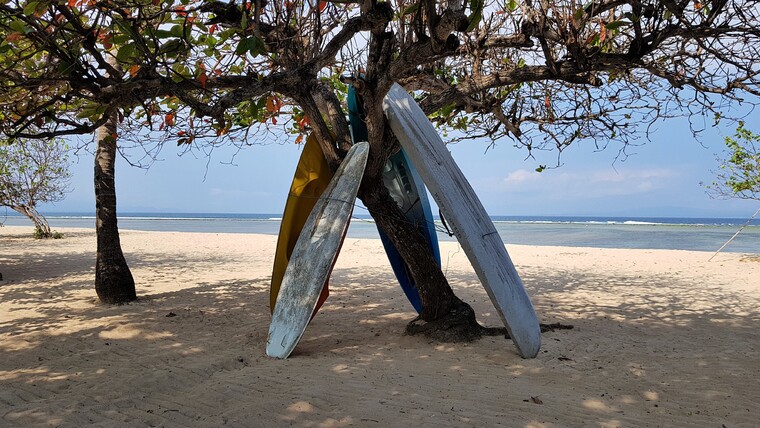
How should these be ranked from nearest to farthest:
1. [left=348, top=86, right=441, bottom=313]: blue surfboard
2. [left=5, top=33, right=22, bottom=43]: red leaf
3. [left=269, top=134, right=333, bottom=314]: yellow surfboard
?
[left=5, top=33, right=22, bottom=43]: red leaf
[left=269, top=134, right=333, bottom=314]: yellow surfboard
[left=348, top=86, right=441, bottom=313]: blue surfboard

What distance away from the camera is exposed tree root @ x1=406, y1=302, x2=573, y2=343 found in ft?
14.5

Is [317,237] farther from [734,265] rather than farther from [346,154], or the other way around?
[734,265]

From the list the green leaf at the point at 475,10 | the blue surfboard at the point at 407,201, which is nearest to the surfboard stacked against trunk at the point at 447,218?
the blue surfboard at the point at 407,201

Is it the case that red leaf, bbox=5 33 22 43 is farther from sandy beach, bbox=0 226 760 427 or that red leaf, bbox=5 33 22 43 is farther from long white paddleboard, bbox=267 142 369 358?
long white paddleboard, bbox=267 142 369 358

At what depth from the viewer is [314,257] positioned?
3.98 m

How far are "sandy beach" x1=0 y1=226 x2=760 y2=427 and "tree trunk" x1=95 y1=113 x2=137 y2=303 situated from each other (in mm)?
230

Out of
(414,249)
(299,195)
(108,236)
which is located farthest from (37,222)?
(414,249)

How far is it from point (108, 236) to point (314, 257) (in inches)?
134

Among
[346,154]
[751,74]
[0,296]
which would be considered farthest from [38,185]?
[751,74]

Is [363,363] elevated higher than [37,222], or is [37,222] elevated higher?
[37,222]

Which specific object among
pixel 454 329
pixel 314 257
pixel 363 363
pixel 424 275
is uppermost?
pixel 314 257

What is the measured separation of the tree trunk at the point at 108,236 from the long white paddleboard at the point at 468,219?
3.86m

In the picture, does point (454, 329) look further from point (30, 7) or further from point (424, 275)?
point (30, 7)

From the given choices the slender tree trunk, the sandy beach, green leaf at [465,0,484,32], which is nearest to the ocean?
the slender tree trunk
